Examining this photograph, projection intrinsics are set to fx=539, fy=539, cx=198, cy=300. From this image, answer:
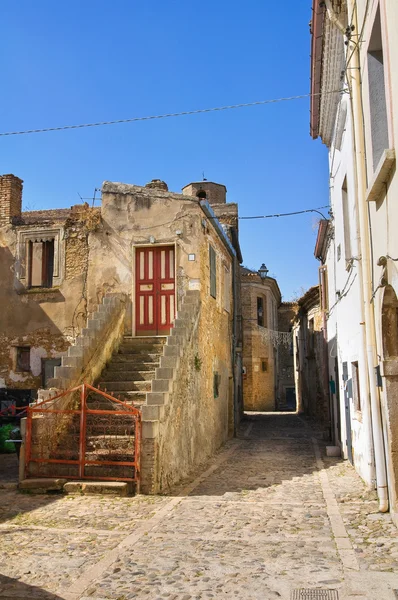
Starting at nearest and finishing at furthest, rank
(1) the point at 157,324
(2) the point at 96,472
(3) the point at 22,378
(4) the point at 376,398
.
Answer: (4) the point at 376,398
(2) the point at 96,472
(1) the point at 157,324
(3) the point at 22,378

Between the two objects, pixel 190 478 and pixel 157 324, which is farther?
pixel 157 324

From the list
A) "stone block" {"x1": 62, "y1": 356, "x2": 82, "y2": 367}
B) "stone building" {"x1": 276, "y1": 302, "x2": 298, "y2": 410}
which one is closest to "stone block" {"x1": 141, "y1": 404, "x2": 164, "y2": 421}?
"stone block" {"x1": 62, "y1": 356, "x2": 82, "y2": 367}

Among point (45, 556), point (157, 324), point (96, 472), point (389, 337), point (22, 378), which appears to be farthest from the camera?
point (22, 378)

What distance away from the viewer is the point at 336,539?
19.3ft

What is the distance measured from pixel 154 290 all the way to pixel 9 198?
536 cm

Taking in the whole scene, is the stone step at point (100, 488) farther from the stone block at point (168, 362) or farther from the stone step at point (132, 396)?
the stone block at point (168, 362)

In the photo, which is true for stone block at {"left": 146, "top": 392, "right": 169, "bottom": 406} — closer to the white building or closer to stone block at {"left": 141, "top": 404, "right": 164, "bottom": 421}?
stone block at {"left": 141, "top": 404, "right": 164, "bottom": 421}

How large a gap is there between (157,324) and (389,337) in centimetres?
711

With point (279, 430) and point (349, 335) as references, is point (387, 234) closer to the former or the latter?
point (349, 335)

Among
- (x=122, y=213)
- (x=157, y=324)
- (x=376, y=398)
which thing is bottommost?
(x=376, y=398)

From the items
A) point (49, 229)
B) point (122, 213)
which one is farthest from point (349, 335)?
point (49, 229)

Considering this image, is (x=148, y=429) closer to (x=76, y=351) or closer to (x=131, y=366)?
(x=76, y=351)

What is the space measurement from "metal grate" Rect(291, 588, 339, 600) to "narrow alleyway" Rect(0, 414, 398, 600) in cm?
7

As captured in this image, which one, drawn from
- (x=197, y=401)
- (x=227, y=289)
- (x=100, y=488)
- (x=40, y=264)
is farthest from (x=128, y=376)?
(x=227, y=289)
